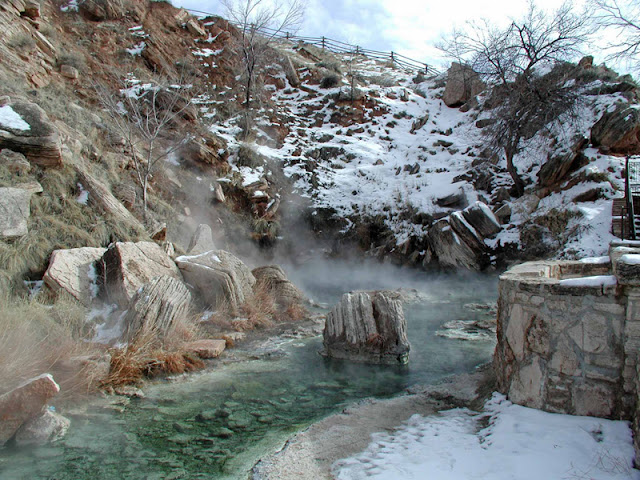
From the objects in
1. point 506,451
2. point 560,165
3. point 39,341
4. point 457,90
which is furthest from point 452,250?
point 457,90

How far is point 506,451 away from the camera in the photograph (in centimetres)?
316

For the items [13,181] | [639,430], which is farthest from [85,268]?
[639,430]

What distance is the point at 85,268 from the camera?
25.1 feet

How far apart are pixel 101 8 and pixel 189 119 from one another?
9.80 metres

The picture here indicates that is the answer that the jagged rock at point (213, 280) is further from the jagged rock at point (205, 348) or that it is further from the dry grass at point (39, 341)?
the dry grass at point (39, 341)

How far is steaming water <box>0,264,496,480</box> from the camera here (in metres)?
3.61

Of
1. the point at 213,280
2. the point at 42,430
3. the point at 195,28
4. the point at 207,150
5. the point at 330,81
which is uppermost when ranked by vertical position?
the point at 195,28

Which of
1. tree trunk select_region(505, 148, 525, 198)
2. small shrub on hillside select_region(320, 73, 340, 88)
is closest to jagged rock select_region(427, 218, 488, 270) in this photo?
tree trunk select_region(505, 148, 525, 198)

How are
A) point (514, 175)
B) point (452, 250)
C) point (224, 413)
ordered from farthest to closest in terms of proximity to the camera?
point (514, 175) → point (452, 250) → point (224, 413)

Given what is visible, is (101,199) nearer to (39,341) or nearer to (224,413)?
(39,341)

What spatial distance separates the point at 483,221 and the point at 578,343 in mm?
11613

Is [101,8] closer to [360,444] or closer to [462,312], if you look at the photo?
[462,312]

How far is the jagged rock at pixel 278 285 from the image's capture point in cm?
1045

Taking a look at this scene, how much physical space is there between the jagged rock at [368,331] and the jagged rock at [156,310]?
8.67 ft
